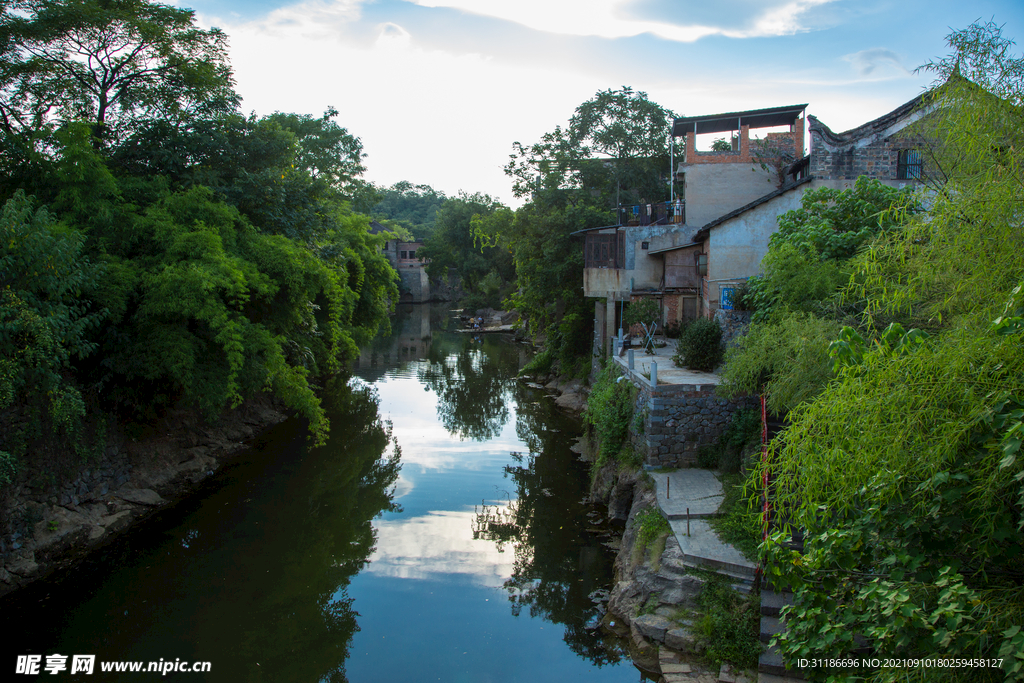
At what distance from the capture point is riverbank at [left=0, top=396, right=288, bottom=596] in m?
10.7

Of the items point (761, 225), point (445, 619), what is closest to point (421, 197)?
point (761, 225)

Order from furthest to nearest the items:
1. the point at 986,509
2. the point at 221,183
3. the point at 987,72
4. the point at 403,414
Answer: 1. the point at 403,414
2. the point at 221,183
3. the point at 987,72
4. the point at 986,509

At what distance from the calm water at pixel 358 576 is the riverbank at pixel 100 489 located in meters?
0.43

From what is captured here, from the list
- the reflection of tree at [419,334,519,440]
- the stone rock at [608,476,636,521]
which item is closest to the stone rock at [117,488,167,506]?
the reflection of tree at [419,334,519,440]

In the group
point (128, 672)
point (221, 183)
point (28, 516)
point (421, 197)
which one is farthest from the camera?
point (421, 197)

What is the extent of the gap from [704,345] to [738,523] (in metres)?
5.96

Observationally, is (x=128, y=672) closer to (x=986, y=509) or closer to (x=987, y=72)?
(x=986, y=509)

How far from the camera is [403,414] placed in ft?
76.1

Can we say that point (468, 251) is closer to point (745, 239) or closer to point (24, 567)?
point (745, 239)

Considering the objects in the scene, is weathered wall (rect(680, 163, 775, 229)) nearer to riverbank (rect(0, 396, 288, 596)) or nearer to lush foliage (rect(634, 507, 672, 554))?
lush foliage (rect(634, 507, 672, 554))

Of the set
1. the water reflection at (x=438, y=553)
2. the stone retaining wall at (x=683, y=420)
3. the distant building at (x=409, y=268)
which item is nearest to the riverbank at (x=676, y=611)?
the stone retaining wall at (x=683, y=420)

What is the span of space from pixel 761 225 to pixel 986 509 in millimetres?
14034

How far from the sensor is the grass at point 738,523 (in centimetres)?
934

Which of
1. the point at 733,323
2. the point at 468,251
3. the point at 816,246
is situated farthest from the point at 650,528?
the point at 468,251
